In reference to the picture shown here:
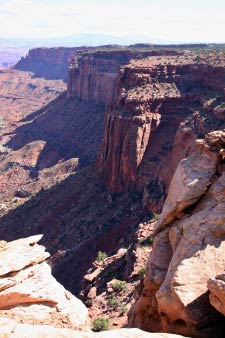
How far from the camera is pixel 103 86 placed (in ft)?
376

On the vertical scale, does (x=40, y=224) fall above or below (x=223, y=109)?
below

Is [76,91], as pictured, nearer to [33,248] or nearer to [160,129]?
[160,129]

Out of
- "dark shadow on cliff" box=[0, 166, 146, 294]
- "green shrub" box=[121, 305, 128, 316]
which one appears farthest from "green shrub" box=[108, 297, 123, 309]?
"dark shadow on cliff" box=[0, 166, 146, 294]

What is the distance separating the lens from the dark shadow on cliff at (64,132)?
97.2 m

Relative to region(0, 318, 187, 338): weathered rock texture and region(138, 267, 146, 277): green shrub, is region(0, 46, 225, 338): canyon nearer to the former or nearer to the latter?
region(138, 267, 146, 277): green shrub

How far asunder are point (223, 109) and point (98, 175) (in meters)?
17.2

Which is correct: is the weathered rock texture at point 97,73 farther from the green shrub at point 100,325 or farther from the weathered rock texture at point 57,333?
the weathered rock texture at point 57,333

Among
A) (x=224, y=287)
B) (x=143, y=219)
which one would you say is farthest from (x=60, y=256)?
(x=224, y=287)

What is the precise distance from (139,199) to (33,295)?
35.0 m

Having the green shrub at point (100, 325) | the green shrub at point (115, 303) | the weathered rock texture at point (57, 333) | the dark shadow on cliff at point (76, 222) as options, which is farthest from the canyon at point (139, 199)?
the weathered rock texture at point (57, 333)

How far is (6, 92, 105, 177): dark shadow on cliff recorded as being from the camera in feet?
319

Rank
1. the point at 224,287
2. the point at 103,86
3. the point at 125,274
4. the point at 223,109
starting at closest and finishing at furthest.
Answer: the point at 224,287 → the point at 125,274 → the point at 223,109 → the point at 103,86

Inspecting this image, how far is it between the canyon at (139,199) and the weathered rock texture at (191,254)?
4 centimetres

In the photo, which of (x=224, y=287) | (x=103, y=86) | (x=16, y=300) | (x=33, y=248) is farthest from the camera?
(x=103, y=86)
